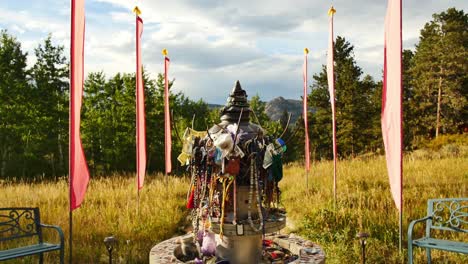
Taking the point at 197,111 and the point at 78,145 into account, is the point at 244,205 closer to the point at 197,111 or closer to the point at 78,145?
the point at 78,145

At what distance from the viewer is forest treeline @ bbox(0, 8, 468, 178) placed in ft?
78.8

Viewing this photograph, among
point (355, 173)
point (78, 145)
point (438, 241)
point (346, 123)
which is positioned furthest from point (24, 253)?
point (346, 123)

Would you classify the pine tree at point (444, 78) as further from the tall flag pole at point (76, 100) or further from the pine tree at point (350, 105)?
the tall flag pole at point (76, 100)

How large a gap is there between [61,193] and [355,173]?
8196mm

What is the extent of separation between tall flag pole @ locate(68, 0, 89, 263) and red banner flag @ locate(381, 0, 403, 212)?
4100mm

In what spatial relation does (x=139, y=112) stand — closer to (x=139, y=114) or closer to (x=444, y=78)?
(x=139, y=114)

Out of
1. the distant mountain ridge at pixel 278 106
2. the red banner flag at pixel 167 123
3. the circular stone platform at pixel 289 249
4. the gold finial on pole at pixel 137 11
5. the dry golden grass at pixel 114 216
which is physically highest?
the distant mountain ridge at pixel 278 106

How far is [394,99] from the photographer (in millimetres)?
5055

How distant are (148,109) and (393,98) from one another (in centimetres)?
2381

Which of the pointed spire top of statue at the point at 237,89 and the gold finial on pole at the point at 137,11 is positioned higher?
the gold finial on pole at the point at 137,11

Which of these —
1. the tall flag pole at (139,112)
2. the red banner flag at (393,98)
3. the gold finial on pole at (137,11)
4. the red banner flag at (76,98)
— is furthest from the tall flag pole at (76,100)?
the red banner flag at (393,98)

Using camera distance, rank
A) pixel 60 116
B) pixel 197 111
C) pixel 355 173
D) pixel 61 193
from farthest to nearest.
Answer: pixel 197 111 → pixel 60 116 → pixel 355 173 → pixel 61 193

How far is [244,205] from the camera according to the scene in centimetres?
378

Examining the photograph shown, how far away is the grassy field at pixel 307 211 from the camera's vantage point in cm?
600
